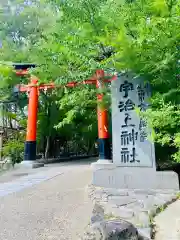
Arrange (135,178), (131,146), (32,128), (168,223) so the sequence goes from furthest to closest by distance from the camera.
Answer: (32,128)
(131,146)
(135,178)
(168,223)

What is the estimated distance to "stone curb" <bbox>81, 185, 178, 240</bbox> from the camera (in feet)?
9.22

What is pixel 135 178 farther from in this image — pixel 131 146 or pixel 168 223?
pixel 168 223

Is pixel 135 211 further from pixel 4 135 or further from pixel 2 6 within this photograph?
pixel 2 6

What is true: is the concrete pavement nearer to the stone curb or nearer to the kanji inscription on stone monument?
the stone curb

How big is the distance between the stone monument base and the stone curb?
202 mm

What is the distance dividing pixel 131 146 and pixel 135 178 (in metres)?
0.71

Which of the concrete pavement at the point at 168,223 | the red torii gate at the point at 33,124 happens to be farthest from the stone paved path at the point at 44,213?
the red torii gate at the point at 33,124

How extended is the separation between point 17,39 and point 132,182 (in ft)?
38.4

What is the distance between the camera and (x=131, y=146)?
5566 mm

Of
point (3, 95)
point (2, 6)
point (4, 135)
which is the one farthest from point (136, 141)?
point (2, 6)

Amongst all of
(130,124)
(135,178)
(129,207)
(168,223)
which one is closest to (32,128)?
(130,124)

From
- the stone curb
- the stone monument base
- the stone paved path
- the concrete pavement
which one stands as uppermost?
the stone monument base

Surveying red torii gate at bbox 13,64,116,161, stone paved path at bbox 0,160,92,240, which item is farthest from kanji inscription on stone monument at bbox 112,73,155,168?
red torii gate at bbox 13,64,116,161

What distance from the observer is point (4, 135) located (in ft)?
46.4
